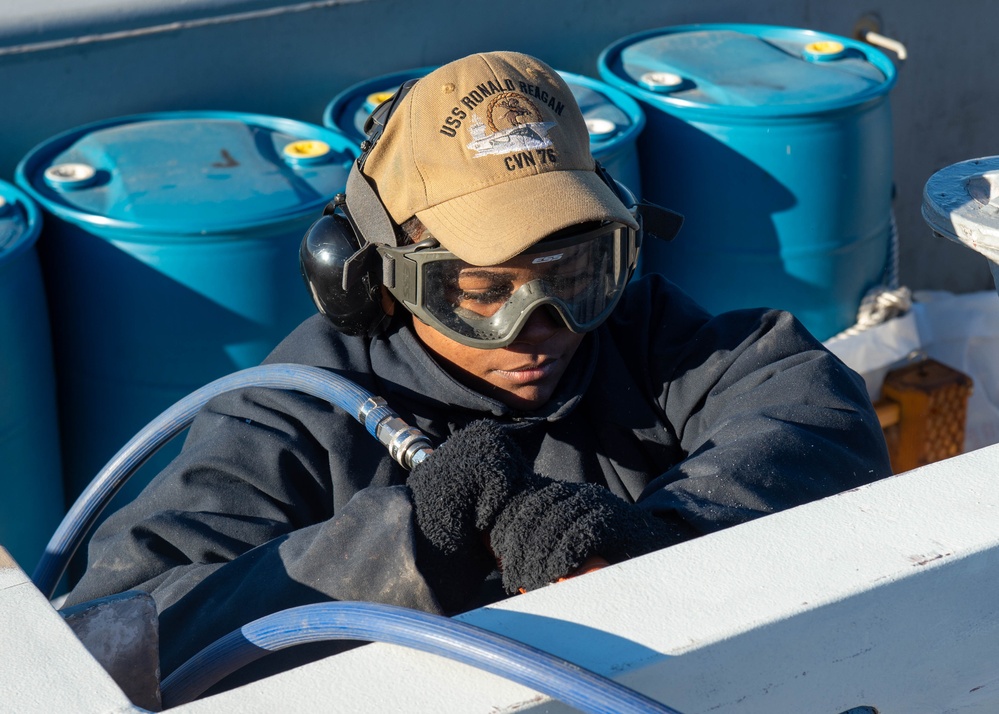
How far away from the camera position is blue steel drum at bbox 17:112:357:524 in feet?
8.00

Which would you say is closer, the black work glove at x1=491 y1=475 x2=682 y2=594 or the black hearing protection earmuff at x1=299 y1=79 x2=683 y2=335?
the black work glove at x1=491 y1=475 x2=682 y2=594

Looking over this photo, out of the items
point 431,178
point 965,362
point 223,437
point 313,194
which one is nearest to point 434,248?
point 431,178

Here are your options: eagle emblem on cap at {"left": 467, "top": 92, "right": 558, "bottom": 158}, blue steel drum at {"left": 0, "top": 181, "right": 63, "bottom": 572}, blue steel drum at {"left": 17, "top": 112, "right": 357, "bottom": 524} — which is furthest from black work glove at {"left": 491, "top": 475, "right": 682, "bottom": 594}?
blue steel drum at {"left": 0, "top": 181, "right": 63, "bottom": 572}

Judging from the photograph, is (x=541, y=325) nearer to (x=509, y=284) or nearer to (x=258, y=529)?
(x=509, y=284)

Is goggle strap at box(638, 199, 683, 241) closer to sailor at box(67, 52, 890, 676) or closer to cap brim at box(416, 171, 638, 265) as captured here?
sailor at box(67, 52, 890, 676)

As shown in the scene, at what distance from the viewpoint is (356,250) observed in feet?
5.16

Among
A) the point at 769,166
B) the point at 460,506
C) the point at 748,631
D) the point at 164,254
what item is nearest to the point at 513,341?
the point at 460,506

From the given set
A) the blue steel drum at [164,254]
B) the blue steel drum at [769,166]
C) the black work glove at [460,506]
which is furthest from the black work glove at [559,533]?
the blue steel drum at [769,166]

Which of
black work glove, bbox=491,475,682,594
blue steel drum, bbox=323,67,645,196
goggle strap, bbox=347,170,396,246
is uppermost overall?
goggle strap, bbox=347,170,396,246

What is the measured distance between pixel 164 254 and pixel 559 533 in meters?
1.64

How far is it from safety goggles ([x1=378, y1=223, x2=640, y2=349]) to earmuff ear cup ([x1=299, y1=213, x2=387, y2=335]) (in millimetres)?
54

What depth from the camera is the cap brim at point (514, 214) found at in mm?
1389

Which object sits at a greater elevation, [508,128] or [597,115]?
[508,128]

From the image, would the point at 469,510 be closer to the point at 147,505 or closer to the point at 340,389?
the point at 340,389
